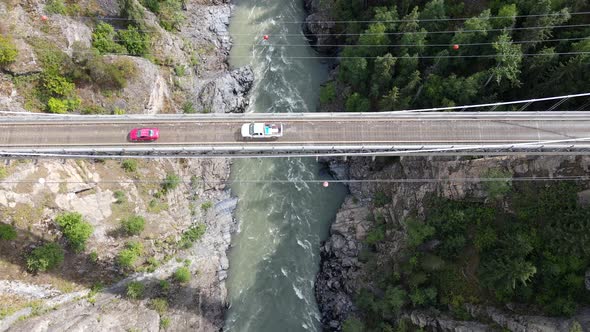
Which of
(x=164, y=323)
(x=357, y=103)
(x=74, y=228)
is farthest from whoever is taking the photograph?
(x=357, y=103)

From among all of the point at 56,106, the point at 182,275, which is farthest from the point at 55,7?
the point at 182,275

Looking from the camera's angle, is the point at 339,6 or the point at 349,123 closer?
the point at 349,123

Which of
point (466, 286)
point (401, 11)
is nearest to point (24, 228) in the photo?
point (466, 286)

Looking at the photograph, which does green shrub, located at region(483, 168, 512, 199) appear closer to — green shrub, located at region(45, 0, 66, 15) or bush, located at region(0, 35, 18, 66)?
bush, located at region(0, 35, 18, 66)

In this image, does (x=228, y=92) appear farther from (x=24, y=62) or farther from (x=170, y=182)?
(x=24, y=62)

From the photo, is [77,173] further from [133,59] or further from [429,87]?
[429,87]

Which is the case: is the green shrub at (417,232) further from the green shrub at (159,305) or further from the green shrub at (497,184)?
the green shrub at (159,305)

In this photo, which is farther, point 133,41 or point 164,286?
point 133,41

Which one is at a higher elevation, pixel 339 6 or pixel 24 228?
pixel 339 6
